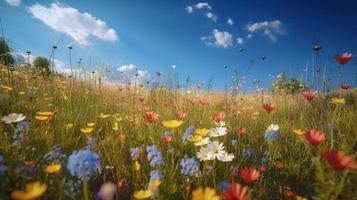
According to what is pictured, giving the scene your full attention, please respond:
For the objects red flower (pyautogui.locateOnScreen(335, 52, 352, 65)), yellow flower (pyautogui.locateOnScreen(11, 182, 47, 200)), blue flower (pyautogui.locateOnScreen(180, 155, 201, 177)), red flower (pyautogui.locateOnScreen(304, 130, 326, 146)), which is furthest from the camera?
red flower (pyautogui.locateOnScreen(335, 52, 352, 65))

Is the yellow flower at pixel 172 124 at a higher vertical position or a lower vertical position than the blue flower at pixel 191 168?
higher

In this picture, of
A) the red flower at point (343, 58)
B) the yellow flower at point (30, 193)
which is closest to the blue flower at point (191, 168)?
the yellow flower at point (30, 193)

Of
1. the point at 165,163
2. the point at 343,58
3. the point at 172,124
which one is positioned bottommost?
the point at 165,163

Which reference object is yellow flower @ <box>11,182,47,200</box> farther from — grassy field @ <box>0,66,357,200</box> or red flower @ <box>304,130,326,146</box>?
red flower @ <box>304,130,326,146</box>

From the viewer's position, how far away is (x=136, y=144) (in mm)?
2262

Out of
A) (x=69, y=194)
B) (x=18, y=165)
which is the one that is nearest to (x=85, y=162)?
(x=69, y=194)

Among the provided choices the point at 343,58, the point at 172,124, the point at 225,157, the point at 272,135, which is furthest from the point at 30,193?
the point at 343,58

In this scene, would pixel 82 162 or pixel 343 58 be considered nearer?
pixel 82 162

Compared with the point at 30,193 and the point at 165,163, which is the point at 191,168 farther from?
the point at 30,193

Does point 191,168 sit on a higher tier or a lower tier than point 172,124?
lower

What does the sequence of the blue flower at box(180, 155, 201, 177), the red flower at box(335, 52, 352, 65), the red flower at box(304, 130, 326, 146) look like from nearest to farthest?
the red flower at box(304, 130, 326, 146) < the blue flower at box(180, 155, 201, 177) < the red flower at box(335, 52, 352, 65)

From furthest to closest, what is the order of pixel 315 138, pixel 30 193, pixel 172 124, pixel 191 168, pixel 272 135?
pixel 272 135, pixel 172 124, pixel 191 168, pixel 315 138, pixel 30 193

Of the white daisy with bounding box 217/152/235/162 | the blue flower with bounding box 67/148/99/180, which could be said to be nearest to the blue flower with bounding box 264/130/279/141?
the white daisy with bounding box 217/152/235/162

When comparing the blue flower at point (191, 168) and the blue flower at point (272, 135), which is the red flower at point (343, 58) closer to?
the blue flower at point (272, 135)
